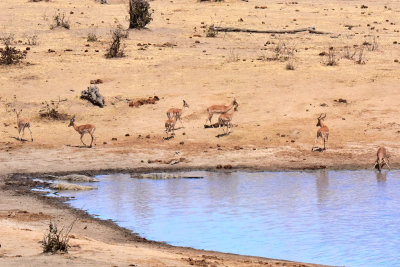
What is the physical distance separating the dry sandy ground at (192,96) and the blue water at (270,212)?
1.31 metres

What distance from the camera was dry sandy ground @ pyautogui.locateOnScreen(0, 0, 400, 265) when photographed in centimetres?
2169

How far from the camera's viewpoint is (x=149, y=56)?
33.1m

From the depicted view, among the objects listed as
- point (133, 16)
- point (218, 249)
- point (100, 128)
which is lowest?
point (218, 249)

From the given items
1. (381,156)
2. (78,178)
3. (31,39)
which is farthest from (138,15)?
(381,156)

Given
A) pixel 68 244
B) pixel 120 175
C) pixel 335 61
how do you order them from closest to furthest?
pixel 68 244
pixel 120 175
pixel 335 61

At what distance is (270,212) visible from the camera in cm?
1623

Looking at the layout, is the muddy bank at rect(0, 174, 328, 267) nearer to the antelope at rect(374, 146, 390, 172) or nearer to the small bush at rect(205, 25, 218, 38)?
the antelope at rect(374, 146, 390, 172)

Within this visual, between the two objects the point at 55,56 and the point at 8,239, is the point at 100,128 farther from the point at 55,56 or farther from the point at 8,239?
the point at 8,239

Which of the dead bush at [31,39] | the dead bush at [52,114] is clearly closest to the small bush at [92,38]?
the dead bush at [31,39]

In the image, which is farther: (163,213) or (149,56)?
(149,56)

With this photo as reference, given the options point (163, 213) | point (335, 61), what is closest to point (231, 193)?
point (163, 213)

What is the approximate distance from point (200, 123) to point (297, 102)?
12.4 ft

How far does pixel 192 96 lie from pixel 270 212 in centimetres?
1192

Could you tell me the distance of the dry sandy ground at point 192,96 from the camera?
21688 mm
